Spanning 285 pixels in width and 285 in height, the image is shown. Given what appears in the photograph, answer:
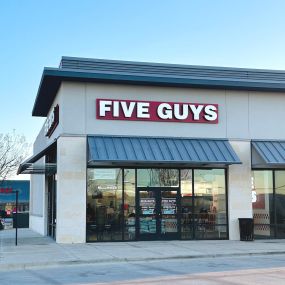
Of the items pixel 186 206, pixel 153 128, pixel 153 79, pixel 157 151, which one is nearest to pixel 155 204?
pixel 186 206

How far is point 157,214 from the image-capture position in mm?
22953

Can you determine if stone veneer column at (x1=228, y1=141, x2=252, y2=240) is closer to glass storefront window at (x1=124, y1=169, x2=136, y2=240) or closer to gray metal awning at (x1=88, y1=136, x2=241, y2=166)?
gray metal awning at (x1=88, y1=136, x2=241, y2=166)

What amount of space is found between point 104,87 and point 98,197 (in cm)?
479

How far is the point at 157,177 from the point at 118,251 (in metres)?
5.23

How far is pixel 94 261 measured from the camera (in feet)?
53.5

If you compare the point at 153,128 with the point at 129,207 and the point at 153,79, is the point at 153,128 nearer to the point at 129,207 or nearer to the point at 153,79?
the point at 153,79

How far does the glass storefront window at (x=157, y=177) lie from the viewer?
22.9 meters

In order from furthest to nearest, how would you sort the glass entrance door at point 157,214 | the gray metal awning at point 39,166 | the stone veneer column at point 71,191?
the gray metal awning at point 39,166 → the glass entrance door at point 157,214 → the stone veneer column at point 71,191

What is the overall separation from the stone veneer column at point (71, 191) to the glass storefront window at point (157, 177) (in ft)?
8.63

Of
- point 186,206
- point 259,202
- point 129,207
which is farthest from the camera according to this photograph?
point 259,202

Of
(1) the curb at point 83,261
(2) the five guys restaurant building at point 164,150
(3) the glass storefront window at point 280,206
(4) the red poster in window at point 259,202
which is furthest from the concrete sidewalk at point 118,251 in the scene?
(4) the red poster in window at point 259,202

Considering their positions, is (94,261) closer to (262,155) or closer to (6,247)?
(6,247)

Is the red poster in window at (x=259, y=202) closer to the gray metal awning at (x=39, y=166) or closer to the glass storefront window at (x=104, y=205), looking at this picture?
the glass storefront window at (x=104, y=205)

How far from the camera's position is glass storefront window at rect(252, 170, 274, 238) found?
24281mm
